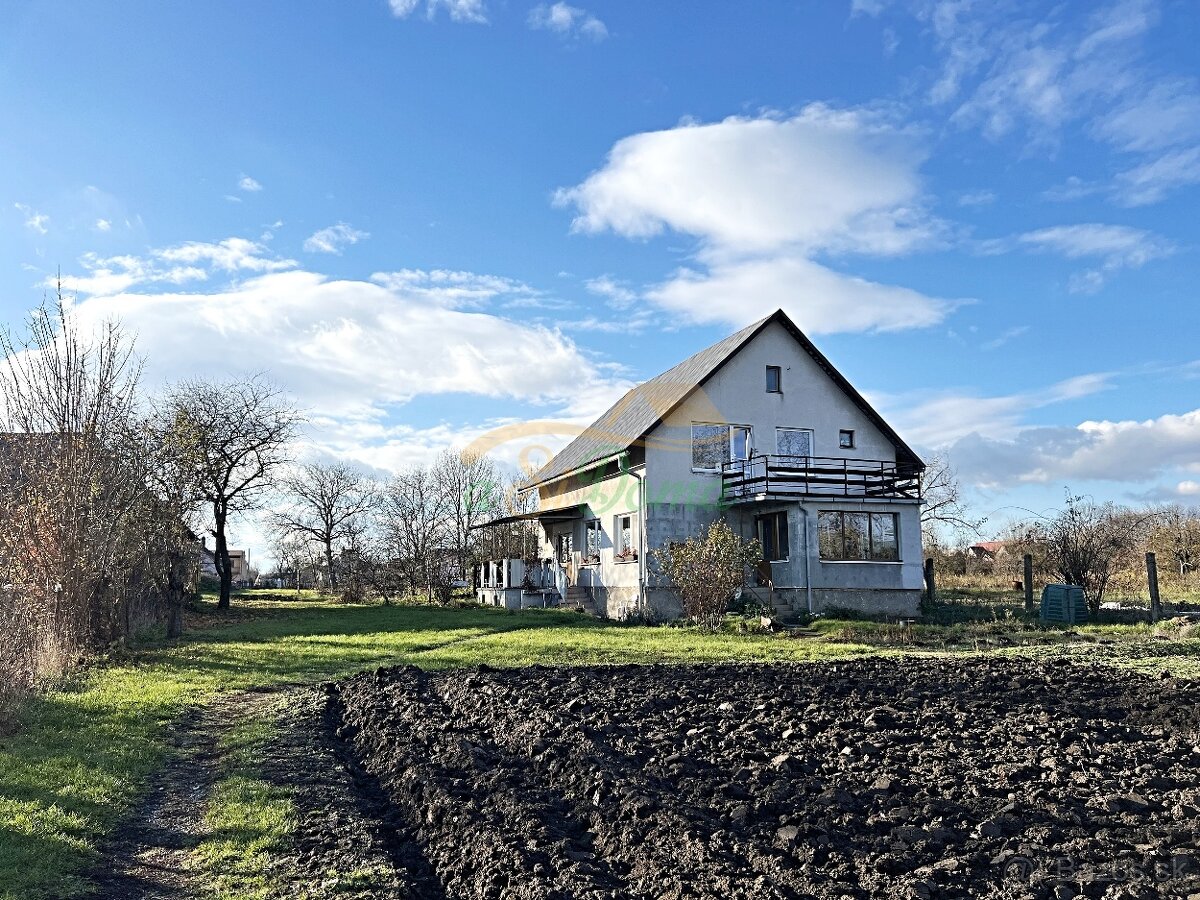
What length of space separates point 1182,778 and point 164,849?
6.38 m

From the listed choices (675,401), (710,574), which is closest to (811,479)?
(675,401)

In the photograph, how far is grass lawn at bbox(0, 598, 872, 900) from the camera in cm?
597

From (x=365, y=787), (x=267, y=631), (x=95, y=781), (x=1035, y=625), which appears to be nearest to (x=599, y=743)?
(x=365, y=787)

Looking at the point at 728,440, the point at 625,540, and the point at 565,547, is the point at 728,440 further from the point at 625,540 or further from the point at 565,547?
the point at 565,547

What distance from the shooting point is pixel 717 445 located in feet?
84.5

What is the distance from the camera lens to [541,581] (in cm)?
3098

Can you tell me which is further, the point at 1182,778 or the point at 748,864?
the point at 1182,778

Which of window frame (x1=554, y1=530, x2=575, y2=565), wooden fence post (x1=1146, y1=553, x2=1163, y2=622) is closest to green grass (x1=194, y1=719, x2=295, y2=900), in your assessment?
wooden fence post (x1=1146, y1=553, x2=1163, y2=622)

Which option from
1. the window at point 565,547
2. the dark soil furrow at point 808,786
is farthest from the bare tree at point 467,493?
the dark soil furrow at point 808,786

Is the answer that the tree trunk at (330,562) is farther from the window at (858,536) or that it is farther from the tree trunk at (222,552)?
the window at (858,536)

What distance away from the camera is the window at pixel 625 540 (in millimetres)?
25578

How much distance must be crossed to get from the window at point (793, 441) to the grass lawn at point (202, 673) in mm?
7377

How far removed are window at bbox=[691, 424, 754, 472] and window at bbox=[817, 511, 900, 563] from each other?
9.99ft

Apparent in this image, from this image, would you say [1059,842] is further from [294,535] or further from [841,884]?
[294,535]
